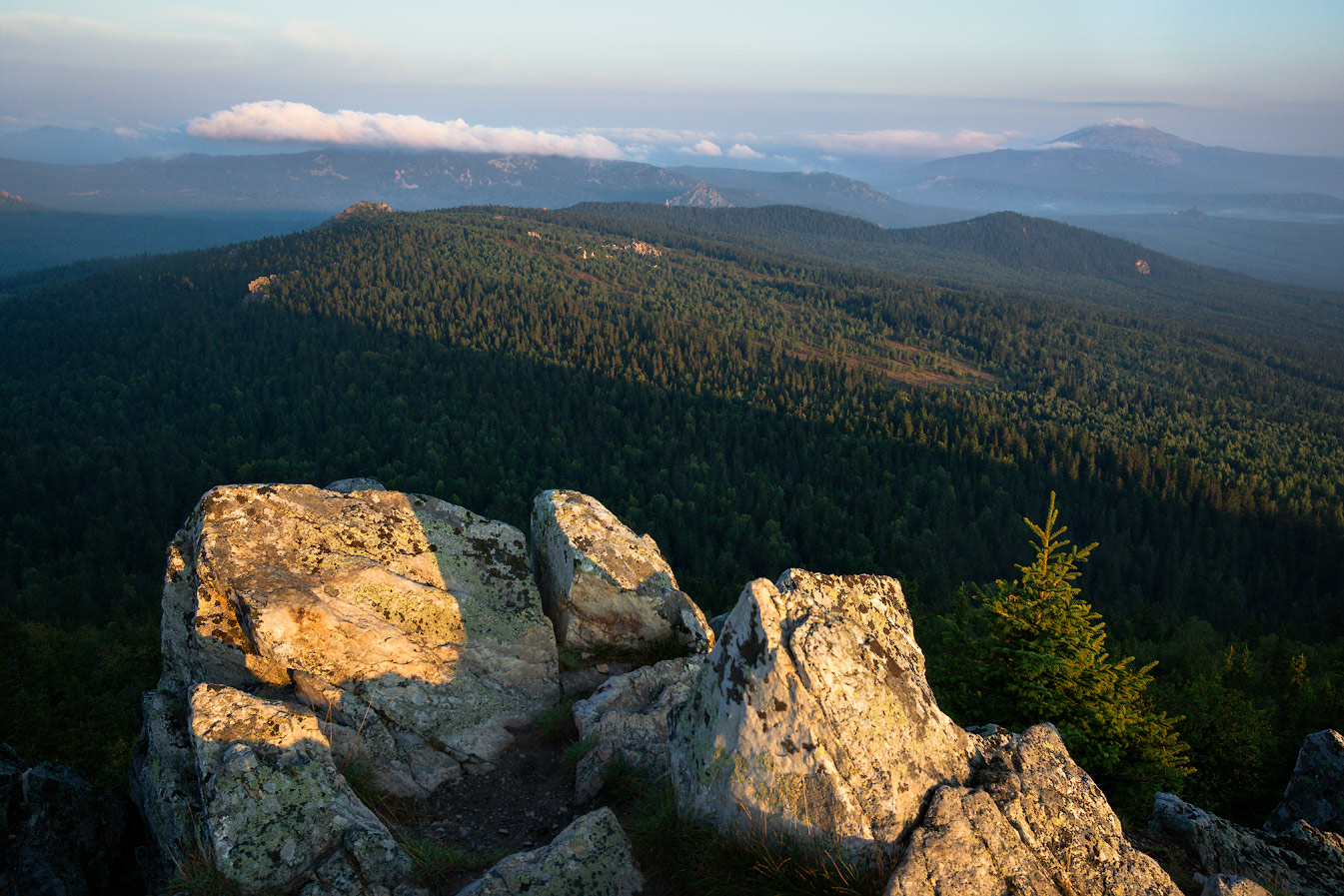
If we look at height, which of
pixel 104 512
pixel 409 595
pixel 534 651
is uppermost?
pixel 409 595

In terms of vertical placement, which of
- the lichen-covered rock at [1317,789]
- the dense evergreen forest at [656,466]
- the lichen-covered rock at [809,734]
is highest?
the lichen-covered rock at [809,734]

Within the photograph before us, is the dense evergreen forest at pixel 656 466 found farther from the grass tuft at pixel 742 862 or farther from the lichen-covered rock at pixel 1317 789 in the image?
the grass tuft at pixel 742 862

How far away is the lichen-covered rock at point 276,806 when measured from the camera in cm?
914

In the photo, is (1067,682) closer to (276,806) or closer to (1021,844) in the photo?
(1021,844)

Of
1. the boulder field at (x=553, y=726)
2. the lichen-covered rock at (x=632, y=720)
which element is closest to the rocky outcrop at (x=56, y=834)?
the boulder field at (x=553, y=726)

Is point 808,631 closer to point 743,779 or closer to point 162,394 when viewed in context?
point 743,779

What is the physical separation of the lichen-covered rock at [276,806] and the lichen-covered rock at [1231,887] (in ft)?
33.6

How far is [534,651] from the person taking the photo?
53.0ft

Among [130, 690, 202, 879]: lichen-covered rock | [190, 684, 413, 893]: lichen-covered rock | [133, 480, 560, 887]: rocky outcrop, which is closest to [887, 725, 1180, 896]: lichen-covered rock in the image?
[190, 684, 413, 893]: lichen-covered rock

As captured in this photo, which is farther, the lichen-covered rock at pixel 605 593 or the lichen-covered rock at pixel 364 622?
the lichen-covered rock at pixel 605 593

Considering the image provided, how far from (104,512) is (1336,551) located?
19338 cm

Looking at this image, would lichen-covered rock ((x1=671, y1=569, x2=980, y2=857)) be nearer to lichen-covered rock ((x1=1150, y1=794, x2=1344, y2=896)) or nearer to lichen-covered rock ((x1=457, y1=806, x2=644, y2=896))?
lichen-covered rock ((x1=457, y1=806, x2=644, y2=896))

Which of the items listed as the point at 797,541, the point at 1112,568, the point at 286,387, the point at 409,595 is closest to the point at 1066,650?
the point at 409,595

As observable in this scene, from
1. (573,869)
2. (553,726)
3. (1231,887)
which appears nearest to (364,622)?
(553,726)
